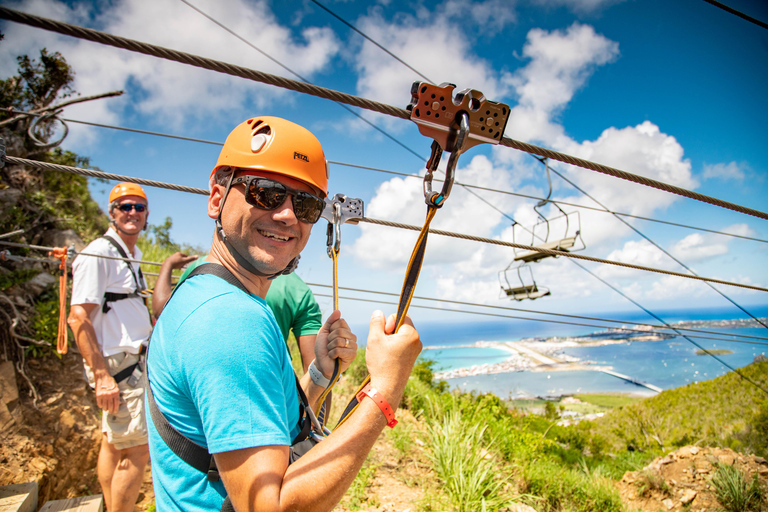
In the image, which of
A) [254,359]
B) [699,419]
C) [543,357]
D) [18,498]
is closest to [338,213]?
[254,359]

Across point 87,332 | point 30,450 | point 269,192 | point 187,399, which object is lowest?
point 30,450

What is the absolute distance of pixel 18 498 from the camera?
2752 mm

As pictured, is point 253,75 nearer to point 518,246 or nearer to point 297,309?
point 297,309

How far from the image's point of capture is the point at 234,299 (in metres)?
1.05

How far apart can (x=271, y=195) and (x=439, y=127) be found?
636 mm

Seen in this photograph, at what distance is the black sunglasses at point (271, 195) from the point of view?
1.37 meters

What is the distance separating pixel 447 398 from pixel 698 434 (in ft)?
40.5

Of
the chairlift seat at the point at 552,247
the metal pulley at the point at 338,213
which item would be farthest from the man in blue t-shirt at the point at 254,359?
the chairlift seat at the point at 552,247

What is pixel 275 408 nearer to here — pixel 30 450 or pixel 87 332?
pixel 87 332

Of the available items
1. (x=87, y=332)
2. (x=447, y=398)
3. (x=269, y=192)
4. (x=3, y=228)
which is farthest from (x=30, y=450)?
(x=447, y=398)

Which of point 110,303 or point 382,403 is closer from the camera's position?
point 382,403

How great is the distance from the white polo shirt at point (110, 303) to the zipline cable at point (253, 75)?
2321 millimetres

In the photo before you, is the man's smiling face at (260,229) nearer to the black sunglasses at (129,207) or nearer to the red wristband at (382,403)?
the red wristband at (382,403)

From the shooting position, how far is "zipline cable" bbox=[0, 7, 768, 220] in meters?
1.07
